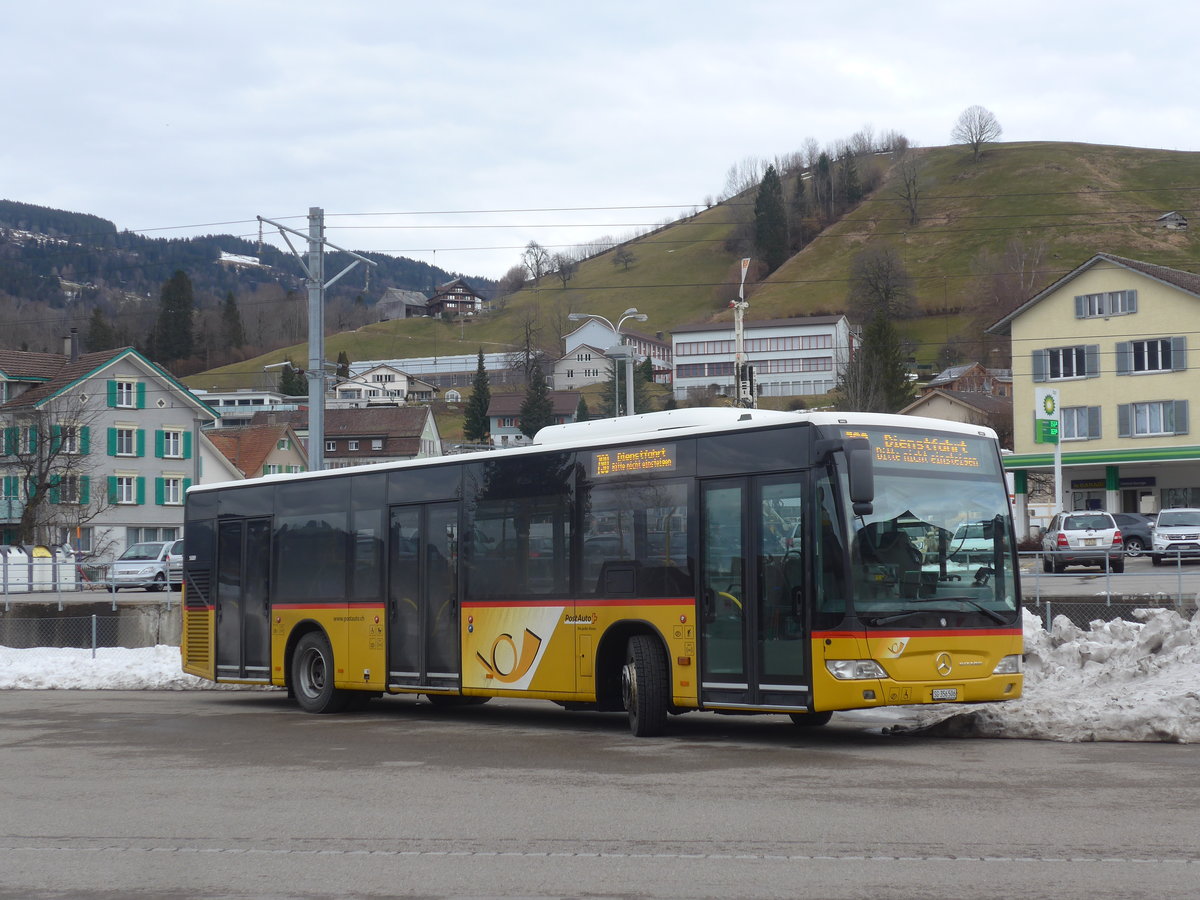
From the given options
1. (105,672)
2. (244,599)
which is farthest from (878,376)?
(244,599)

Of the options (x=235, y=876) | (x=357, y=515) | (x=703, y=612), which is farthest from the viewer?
(x=357, y=515)

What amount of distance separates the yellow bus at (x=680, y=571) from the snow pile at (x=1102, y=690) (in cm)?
63

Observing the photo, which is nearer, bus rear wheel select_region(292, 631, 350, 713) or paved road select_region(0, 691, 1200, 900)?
paved road select_region(0, 691, 1200, 900)

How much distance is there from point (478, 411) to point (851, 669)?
134 metres

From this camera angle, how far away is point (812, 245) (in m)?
197

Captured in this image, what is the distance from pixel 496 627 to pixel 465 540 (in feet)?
4.03

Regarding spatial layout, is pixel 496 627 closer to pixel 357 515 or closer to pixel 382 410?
pixel 357 515

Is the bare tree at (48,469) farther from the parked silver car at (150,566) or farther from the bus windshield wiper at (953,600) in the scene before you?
the bus windshield wiper at (953,600)

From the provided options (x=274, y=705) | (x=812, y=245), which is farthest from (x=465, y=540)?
(x=812, y=245)

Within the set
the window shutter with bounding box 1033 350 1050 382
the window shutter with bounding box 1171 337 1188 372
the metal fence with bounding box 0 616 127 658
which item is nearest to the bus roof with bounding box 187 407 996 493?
the metal fence with bounding box 0 616 127 658

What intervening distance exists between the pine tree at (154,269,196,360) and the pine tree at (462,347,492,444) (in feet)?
163

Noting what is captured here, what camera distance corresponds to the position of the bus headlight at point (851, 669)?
1260 centimetres

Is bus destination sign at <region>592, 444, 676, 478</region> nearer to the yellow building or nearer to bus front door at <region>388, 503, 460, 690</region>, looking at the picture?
bus front door at <region>388, 503, 460, 690</region>

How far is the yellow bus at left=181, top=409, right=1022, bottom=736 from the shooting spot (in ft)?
42.2
